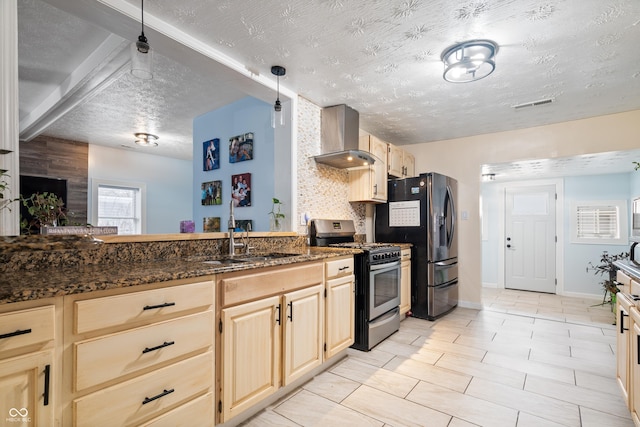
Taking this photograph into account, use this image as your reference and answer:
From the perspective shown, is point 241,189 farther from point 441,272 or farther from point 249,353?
point 441,272

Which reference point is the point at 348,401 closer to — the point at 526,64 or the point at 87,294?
the point at 87,294

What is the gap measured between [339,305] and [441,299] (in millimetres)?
1883

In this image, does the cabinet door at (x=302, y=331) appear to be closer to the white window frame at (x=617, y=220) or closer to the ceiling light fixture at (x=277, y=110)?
the ceiling light fixture at (x=277, y=110)

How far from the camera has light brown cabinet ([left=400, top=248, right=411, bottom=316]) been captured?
3.51m

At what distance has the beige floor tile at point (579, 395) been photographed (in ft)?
6.16

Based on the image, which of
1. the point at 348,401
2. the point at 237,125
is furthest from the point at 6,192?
the point at 237,125

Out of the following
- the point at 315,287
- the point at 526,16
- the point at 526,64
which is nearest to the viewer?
Answer: the point at 526,16

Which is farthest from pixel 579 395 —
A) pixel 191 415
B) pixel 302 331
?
pixel 191 415

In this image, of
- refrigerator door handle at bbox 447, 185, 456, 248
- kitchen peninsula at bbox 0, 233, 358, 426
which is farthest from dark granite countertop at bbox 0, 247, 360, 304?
refrigerator door handle at bbox 447, 185, 456, 248

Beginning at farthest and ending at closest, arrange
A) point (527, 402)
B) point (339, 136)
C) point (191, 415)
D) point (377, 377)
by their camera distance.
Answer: point (339, 136), point (377, 377), point (527, 402), point (191, 415)

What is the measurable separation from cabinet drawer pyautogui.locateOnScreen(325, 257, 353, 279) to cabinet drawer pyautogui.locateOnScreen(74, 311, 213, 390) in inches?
40.2

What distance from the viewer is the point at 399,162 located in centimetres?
419

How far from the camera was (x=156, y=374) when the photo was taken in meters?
1.28

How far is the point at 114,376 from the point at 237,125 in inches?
110
